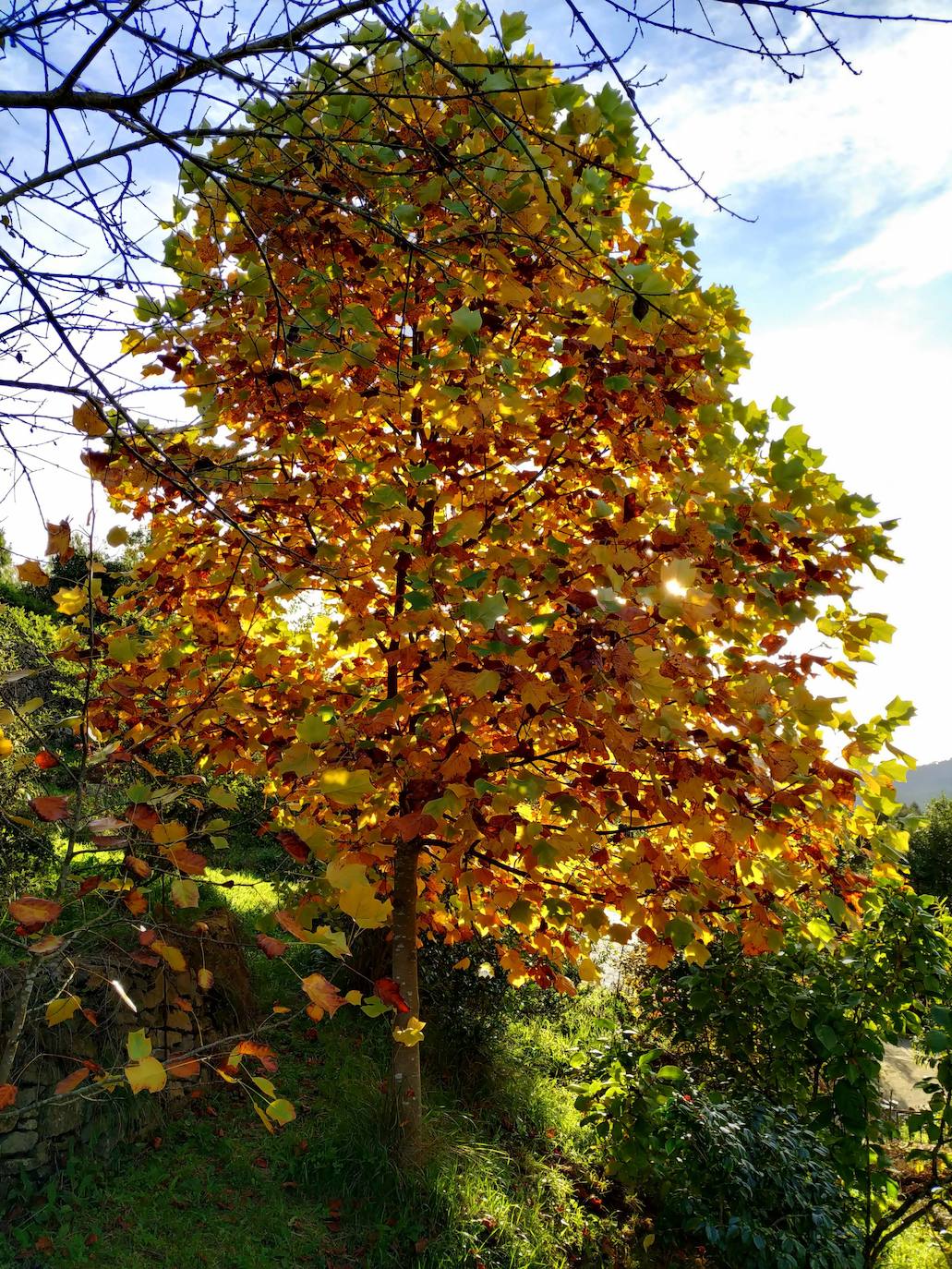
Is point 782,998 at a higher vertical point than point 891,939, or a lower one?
lower

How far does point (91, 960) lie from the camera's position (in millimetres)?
4363

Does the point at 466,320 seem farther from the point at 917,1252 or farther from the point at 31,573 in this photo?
the point at 917,1252

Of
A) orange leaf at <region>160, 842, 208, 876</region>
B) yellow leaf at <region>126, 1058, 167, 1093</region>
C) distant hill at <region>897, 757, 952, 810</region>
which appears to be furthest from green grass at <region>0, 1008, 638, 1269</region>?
distant hill at <region>897, 757, 952, 810</region>

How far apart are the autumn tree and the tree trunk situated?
0.36 m

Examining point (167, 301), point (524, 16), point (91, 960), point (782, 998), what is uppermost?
point (524, 16)

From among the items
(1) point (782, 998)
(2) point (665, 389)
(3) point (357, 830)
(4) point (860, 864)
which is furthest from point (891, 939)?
(4) point (860, 864)

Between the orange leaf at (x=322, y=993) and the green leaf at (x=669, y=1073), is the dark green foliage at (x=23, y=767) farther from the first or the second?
the green leaf at (x=669, y=1073)

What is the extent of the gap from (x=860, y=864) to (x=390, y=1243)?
5.75 m

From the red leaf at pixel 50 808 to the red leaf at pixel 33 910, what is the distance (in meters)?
0.20

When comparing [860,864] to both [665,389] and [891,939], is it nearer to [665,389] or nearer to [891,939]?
[891,939]

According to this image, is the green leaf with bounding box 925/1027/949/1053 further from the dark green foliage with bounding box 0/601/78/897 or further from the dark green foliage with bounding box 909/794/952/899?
the dark green foliage with bounding box 909/794/952/899

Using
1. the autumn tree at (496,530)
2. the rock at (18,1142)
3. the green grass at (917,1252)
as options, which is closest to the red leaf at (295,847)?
the autumn tree at (496,530)

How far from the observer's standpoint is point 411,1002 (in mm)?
3992

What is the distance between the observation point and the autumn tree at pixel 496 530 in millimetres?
2352
